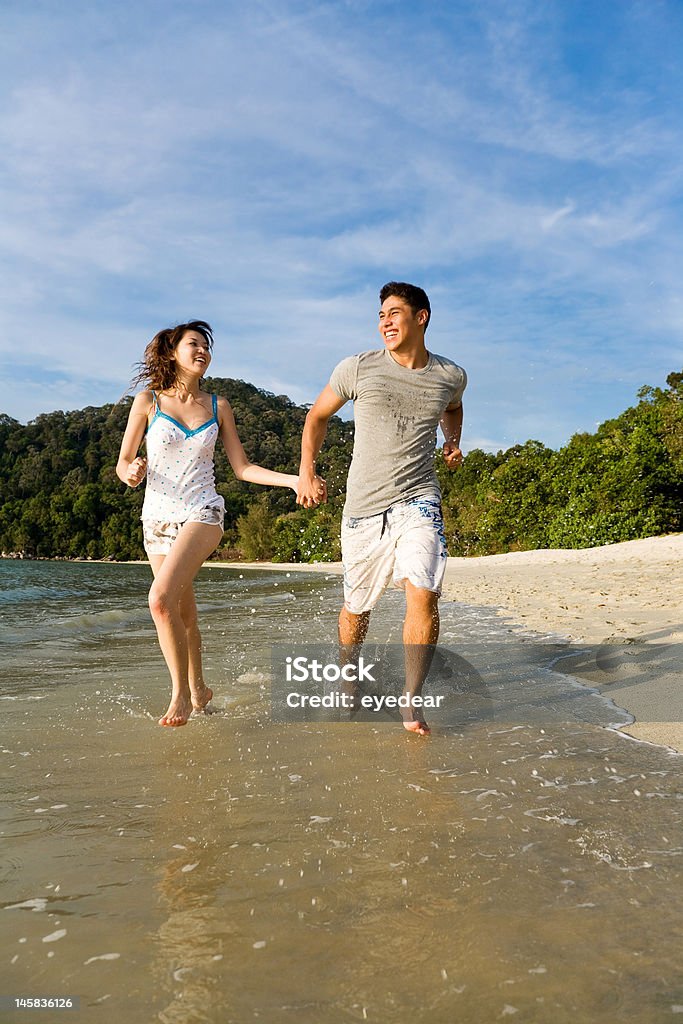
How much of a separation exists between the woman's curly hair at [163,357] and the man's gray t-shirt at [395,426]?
986 mm

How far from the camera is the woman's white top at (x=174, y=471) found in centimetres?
413

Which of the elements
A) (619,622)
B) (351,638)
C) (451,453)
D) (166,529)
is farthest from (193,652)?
(619,622)

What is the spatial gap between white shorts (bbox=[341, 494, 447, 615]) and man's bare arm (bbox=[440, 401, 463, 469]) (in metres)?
0.56

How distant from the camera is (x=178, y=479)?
13.6 ft

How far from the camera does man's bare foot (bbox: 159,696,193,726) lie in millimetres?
3885

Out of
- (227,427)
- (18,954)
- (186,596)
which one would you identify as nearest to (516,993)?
(18,954)

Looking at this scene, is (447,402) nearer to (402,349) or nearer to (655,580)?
(402,349)

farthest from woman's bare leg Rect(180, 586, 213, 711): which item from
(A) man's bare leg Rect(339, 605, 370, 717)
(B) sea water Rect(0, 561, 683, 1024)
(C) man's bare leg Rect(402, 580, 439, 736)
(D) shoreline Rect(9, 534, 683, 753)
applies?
(D) shoreline Rect(9, 534, 683, 753)

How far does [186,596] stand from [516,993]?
299cm

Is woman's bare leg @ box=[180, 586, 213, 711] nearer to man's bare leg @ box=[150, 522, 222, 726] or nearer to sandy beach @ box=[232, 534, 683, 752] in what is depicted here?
man's bare leg @ box=[150, 522, 222, 726]

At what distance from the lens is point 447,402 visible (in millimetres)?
4191

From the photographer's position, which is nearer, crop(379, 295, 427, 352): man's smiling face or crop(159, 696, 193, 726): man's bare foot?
crop(159, 696, 193, 726): man's bare foot

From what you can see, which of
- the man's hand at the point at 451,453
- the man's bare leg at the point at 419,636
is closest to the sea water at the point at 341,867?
the man's bare leg at the point at 419,636

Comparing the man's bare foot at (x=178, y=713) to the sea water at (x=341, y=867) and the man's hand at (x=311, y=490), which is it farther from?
the man's hand at (x=311, y=490)
